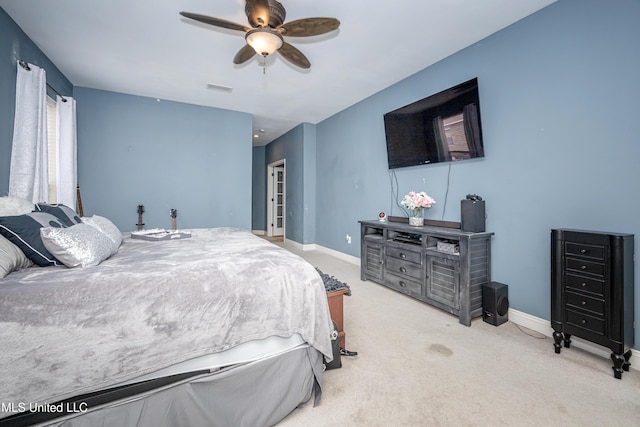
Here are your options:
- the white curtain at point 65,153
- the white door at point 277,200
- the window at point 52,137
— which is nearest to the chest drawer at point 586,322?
the white curtain at point 65,153

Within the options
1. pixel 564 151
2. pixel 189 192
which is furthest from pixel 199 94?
pixel 564 151

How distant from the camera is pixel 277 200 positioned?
8016mm

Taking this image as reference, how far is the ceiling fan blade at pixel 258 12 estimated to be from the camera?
1.91 metres

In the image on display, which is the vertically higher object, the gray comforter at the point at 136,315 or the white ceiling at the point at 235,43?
the white ceiling at the point at 235,43

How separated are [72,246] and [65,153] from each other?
Result: 9.94ft

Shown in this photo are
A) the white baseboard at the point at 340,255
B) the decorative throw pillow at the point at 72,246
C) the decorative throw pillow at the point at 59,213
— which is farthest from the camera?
the white baseboard at the point at 340,255

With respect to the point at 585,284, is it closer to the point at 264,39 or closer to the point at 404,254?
the point at 404,254

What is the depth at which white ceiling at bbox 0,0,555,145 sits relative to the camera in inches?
92.6

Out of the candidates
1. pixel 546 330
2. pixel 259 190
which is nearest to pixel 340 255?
pixel 546 330

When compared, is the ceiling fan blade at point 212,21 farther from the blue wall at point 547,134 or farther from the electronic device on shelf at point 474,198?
the electronic device on shelf at point 474,198

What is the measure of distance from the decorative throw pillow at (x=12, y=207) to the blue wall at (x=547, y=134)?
379 cm

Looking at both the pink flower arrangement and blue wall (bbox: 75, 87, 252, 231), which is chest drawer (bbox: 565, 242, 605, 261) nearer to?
the pink flower arrangement

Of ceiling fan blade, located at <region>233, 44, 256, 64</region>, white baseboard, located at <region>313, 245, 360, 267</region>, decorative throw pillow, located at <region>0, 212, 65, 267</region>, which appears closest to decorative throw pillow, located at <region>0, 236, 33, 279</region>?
decorative throw pillow, located at <region>0, 212, 65, 267</region>

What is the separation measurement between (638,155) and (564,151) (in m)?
0.43
